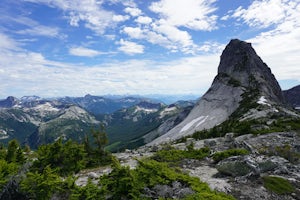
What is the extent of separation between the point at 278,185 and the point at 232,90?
131763mm

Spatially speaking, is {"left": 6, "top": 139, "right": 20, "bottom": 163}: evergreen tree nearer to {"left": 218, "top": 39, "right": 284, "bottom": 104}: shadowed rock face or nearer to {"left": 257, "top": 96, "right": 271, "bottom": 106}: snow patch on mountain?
{"left": 257, "top": 96, "right": 271, "bottom": 106}: snow patch on mountain

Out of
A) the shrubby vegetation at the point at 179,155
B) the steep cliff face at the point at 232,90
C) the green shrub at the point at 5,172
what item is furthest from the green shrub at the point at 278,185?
the steep cliff face at the point at 232,90

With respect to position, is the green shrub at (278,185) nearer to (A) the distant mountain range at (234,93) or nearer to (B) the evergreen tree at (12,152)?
(B) the evergreen tree at (12,152)

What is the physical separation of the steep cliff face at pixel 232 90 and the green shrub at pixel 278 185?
314ft

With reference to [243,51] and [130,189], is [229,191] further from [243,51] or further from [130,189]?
[243,51]

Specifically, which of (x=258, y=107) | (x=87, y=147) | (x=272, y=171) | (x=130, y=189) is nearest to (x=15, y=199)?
(x=130, y=189)

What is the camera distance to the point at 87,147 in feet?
123

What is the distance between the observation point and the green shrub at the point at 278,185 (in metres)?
20.9

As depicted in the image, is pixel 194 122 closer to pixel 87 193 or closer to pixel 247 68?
pixel 247 68

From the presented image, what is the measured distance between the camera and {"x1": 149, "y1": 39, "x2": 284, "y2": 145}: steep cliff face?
127900 millimetres

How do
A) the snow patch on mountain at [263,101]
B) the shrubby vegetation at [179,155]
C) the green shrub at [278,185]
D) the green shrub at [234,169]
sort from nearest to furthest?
the green shrub at [278,185], the green shrub at [234,169], the shrubby vegetation at [179,155], the snow patch on mountain at [263,101]

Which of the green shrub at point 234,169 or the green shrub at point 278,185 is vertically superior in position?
the green shrub at point 234,169

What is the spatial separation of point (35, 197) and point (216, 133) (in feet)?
187

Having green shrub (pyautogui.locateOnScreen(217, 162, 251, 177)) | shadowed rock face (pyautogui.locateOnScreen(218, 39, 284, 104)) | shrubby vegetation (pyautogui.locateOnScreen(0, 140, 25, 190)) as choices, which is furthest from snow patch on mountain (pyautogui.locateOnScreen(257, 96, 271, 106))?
shrubby vegetation (pyautogui.locateOnScreen(0, 140, 25, 190))
